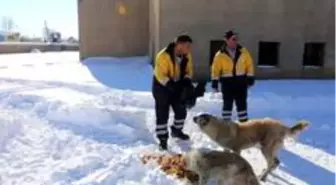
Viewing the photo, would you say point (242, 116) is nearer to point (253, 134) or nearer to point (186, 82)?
point (186, 82)

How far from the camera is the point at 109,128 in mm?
10000

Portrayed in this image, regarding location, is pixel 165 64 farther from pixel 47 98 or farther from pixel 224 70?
pixel 47 98

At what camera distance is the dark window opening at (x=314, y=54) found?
15806 mm

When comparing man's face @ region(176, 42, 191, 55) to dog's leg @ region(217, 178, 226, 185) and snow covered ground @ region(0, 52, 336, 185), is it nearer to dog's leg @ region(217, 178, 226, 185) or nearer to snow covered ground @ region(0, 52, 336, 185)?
snow covered ground @ region(0, 52, 336, 185)

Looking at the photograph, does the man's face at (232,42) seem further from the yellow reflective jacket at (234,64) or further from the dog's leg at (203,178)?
the dog's leg at (203,178)

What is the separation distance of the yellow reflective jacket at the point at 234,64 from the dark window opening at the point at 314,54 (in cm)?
723

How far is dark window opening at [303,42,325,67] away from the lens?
1581cm

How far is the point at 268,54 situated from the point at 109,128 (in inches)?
297

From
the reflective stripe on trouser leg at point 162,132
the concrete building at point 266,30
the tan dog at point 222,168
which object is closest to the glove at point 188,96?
the reflective stripe on trouser leg at point 162,132

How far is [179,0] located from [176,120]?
21.5ft

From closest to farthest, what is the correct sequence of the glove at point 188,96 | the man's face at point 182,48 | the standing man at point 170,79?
the man's face at point 182,48 < the standing man at point 170,79 < the glove at point 188,96

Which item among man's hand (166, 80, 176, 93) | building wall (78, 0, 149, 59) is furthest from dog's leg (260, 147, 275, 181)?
building wall (78, 0, 149, 59)

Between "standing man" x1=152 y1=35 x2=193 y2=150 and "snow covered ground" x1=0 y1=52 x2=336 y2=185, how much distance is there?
49 centimetres

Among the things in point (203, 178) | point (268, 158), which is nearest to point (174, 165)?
point (203, 178)
